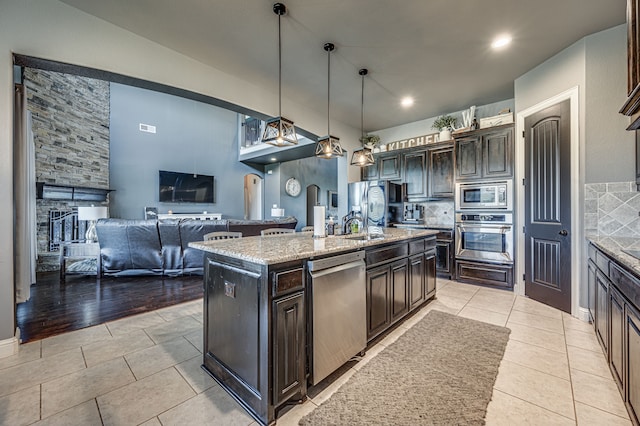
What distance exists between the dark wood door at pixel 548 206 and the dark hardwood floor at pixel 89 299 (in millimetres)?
4561

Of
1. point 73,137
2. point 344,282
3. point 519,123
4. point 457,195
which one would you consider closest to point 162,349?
point 344,282

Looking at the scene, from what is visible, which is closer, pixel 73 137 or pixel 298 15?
pixel 298 15

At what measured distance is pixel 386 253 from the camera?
7.75 ft

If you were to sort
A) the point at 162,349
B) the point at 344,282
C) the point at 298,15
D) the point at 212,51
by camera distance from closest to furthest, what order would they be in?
the point at 344,282 → the point at 162,349 → the point at 298,15 → the point at 212,51

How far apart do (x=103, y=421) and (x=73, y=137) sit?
6.54 metres

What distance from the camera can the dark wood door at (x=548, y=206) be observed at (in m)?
3.00

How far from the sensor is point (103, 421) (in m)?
1.43

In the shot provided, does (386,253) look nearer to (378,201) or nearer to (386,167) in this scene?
(378,201)

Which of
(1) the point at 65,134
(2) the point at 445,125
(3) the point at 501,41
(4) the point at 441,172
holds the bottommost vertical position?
(4) the point at 441,172

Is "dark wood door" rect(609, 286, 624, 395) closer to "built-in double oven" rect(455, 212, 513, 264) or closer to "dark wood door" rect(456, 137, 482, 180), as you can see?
"built-in double oven" rect(455, 212, 513, 264)

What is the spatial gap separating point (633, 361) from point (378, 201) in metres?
3.86

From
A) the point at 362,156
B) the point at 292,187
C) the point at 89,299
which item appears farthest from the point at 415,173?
the point at 292,187

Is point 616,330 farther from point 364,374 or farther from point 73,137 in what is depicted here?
point 73,137

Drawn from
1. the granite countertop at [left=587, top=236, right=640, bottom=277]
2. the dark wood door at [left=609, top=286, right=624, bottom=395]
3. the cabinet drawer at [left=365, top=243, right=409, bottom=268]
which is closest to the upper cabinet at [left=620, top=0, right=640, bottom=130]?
the granite countertop at [left=587, top=236, right=640, bottom=277]
